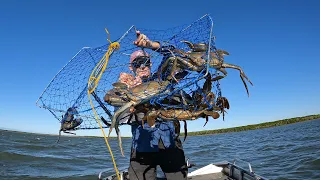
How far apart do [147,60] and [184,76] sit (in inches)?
36.3

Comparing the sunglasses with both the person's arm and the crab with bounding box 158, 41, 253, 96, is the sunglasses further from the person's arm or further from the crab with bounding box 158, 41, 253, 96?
the crab with bounding box 158, 41, 253, 96

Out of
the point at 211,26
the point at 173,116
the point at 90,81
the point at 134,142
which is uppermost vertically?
the point at 211,26

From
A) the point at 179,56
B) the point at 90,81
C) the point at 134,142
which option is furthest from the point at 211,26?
the point at 134,142

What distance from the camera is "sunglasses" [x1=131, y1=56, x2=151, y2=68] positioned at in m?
4.67

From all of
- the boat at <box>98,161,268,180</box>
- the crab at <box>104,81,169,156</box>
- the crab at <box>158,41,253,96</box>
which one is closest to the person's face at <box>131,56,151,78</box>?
the crab at <box>158,41,253,96</box>

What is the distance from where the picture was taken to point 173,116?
3855mm

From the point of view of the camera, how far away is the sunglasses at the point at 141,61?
4672mm

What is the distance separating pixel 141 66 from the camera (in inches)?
184

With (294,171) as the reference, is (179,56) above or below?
above

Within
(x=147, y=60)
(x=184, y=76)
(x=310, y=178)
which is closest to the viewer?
(x=184, y=76)

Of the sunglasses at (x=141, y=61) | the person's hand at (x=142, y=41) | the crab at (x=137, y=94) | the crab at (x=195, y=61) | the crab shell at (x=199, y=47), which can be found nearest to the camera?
the crab at (x=137, y=94)

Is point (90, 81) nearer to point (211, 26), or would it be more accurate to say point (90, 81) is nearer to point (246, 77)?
point (211, 26)

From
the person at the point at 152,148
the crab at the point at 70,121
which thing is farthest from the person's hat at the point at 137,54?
the crab at the point at 70,121

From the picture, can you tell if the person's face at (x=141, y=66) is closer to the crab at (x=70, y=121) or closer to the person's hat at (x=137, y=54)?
the person's hat at (x=137, y=54)
